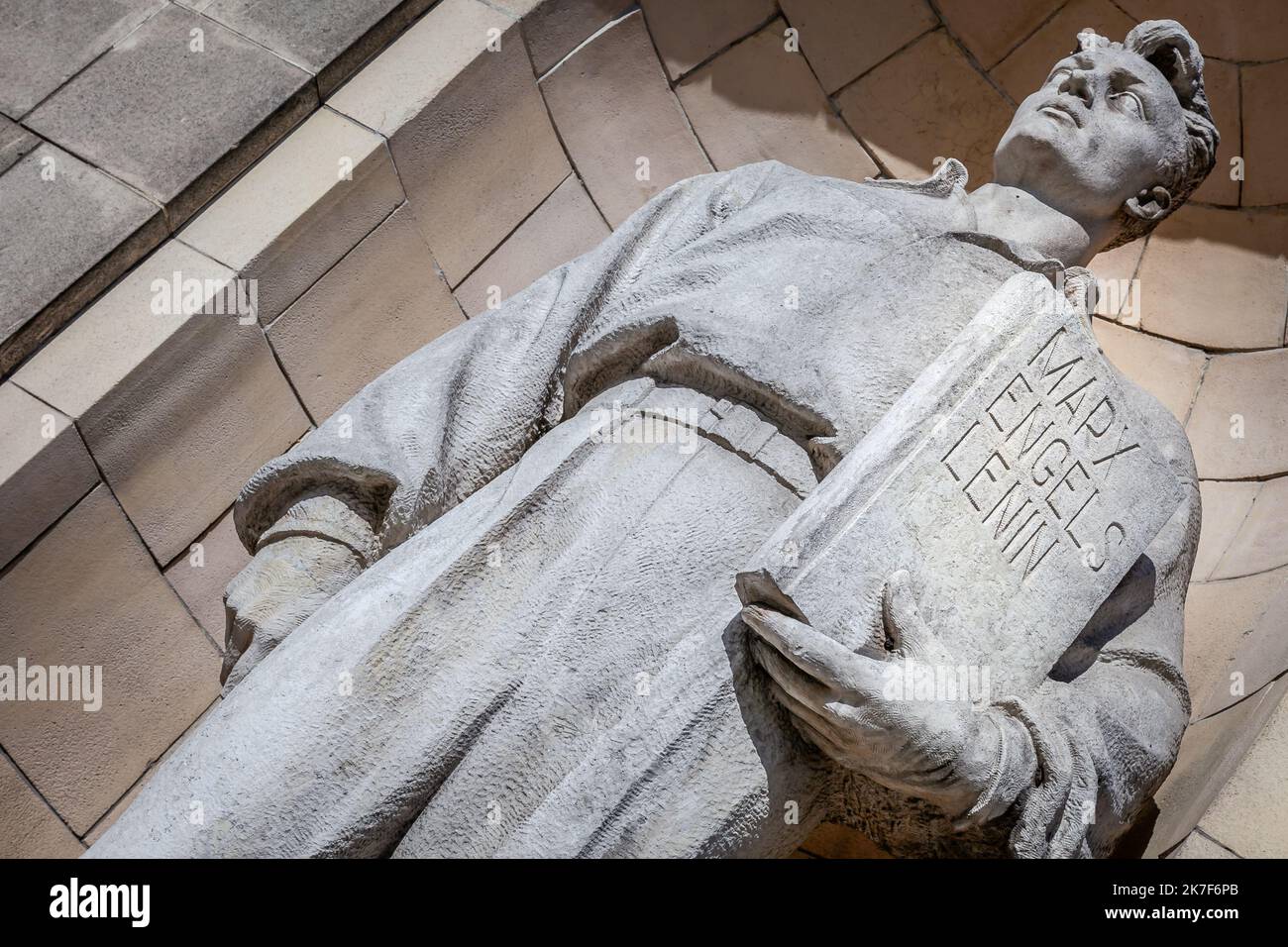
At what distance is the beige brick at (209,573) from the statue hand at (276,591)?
3.28 feet

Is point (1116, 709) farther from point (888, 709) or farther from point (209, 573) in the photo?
point (209, 573)

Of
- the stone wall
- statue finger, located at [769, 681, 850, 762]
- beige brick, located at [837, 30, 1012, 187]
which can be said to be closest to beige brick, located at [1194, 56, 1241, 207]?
the stone wall

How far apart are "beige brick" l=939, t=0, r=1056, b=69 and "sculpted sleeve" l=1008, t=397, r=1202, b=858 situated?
215 cm

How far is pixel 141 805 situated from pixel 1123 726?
1528 millimetres

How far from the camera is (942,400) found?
2553mm

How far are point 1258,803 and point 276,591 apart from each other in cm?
185

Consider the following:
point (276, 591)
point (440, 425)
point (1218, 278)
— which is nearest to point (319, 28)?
point (440, 425)

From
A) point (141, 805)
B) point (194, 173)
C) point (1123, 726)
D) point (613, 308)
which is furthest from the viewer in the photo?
point (194, 173)

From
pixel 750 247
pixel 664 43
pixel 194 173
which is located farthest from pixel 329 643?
pixel 664 43

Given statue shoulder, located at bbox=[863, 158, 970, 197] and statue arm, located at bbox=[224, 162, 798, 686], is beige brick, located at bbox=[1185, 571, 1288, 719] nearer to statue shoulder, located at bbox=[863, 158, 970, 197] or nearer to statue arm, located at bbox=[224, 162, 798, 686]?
statue shoulder, located at bbox=[863, 158, 970, 197]

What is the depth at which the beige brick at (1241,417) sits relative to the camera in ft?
13.9

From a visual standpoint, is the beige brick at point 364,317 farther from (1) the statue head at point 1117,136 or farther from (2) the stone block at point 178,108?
(1) the statue head at point 1117,136

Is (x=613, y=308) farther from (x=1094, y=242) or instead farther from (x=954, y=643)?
(x=1094, y=242)

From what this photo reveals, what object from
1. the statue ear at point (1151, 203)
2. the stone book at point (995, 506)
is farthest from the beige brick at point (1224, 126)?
the stone book at point (995, 506)
